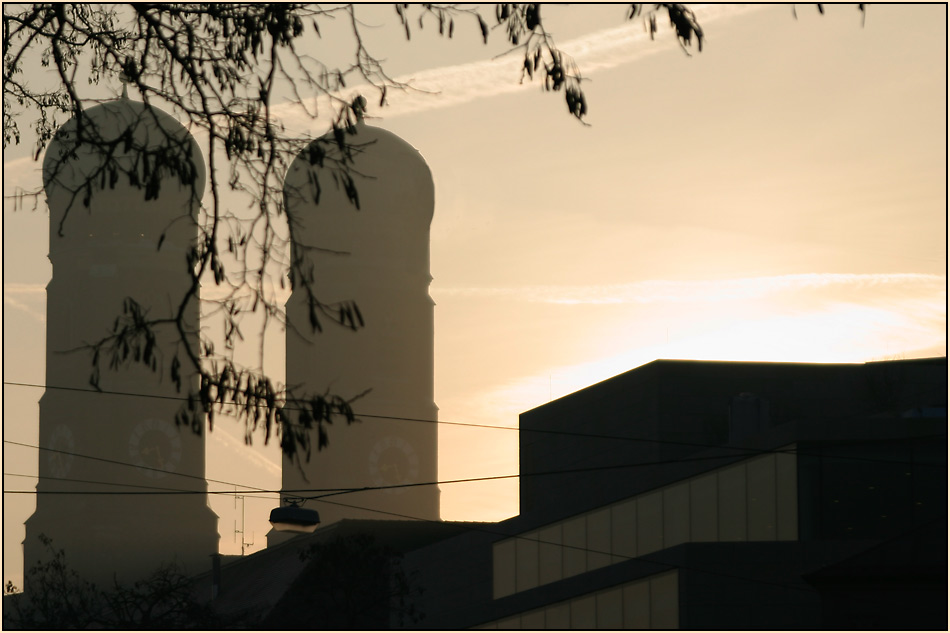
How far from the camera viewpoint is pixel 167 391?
73688mm

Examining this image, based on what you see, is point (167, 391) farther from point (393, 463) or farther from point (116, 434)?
point (393, 463)

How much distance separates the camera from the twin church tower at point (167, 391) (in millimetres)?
72875

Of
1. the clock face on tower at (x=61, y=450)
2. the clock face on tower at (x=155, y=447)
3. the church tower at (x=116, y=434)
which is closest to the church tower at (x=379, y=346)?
the church tower at (x=116, y=434)

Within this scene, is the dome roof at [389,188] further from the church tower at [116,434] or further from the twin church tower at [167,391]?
the church tower at [116,434]

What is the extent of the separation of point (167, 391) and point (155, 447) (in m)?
2.88

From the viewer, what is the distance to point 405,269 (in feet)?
251

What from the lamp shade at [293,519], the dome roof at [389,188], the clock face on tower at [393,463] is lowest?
the lamp shade at [293,519]

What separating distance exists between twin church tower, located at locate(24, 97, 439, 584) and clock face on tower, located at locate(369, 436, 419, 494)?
0.07 metres

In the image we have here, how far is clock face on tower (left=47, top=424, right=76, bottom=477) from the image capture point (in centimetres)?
7350

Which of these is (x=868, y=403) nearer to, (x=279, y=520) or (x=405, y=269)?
(x=279, y=520)

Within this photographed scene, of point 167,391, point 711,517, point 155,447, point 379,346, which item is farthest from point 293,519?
point 379,346

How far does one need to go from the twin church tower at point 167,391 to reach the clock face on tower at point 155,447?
0.08m

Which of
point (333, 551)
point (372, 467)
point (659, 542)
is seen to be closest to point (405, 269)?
point (372, 467)

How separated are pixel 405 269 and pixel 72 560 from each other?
2173 centimetres
